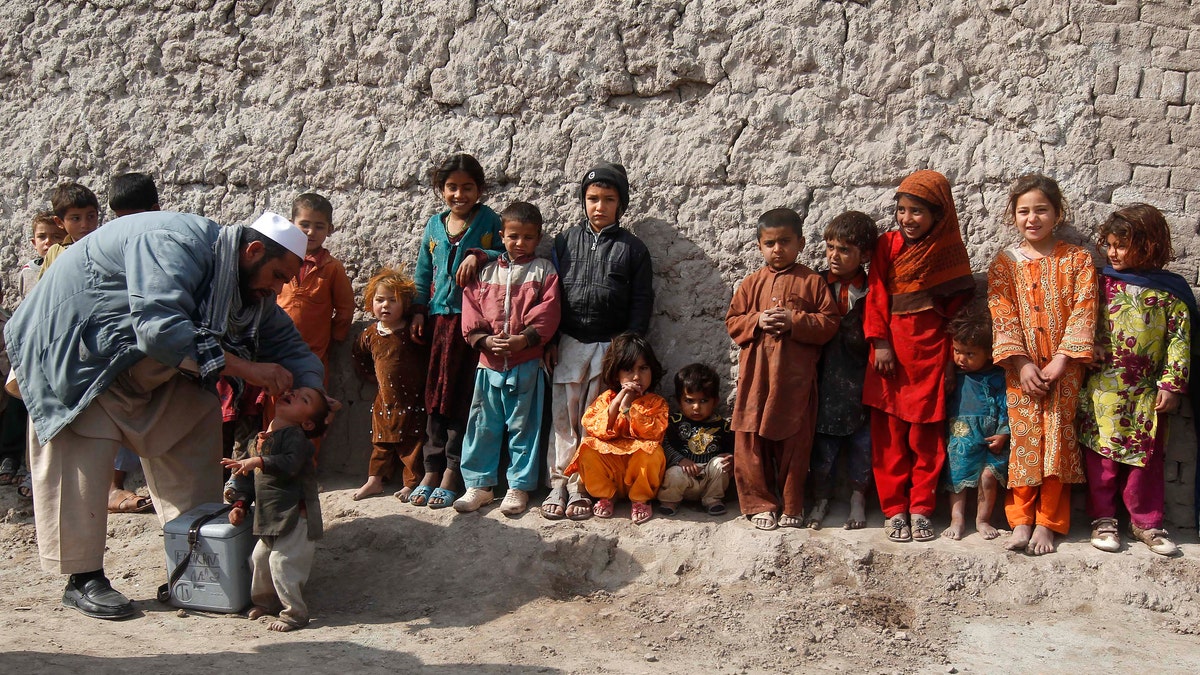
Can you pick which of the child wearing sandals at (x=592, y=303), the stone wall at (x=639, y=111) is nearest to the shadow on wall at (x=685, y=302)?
the stone wall at (x=639, y=111)

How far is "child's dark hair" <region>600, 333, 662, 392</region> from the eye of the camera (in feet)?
15.0

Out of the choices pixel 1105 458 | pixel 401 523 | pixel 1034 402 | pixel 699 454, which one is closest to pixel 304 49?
pixel 401 523

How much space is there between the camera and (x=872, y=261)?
14.7ft

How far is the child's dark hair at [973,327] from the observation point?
4285 millimetres

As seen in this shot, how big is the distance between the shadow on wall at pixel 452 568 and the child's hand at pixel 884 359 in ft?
4.19

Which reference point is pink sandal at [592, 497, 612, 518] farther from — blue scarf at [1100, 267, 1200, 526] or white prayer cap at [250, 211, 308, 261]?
blue scarf at [1100, 267, 1200, 526]

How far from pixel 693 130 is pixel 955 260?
1.29 meters

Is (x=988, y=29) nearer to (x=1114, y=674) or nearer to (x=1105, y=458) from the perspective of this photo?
(x=1105, y=458)

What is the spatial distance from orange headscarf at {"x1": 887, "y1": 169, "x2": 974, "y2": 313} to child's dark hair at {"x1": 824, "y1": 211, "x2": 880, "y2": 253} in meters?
0.16

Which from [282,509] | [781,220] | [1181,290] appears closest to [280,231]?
[282,509]

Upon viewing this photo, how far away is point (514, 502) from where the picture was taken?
4.65m

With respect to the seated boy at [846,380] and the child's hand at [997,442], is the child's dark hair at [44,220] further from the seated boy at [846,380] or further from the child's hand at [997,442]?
the child's hand at [997,442]

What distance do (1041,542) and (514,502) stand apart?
2130 mm

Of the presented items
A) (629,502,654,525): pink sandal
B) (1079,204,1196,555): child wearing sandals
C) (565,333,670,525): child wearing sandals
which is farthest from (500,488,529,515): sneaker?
(1079,204,1196,555): child wearing sandals
